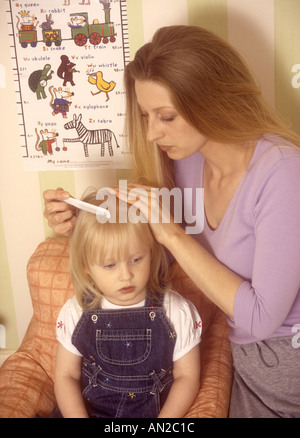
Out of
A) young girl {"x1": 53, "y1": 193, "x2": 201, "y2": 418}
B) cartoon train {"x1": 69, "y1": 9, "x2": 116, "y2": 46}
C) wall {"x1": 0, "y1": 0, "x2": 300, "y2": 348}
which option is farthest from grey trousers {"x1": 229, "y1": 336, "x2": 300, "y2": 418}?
cartoon train {"x1": 69, "y1": 9, "x2": 116, "y2": 46}

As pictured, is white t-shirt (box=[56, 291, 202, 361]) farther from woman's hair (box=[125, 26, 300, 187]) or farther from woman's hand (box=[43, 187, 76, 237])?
woman's hair (box=[125, 26, 300, 187])

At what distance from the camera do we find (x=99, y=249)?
40.8 inches

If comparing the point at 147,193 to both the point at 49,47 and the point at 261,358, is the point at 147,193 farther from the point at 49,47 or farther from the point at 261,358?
the point at 49,47

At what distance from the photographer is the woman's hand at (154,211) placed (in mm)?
1015

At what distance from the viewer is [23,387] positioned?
1.16 m

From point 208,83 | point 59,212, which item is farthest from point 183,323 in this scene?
point 208,83

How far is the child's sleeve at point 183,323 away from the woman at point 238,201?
0.10 m

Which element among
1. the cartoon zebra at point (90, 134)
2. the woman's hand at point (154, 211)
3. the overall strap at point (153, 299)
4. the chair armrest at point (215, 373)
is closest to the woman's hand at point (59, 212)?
the woman's hand at point (154, 211)

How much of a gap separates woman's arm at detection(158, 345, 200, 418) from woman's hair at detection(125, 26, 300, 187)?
1.57ft

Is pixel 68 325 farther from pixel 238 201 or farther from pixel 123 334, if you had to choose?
pixel 238 201

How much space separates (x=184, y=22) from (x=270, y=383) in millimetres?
914

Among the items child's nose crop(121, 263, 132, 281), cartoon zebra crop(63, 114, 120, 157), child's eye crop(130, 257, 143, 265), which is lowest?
child's nose crop(121, 263, 132, 281)

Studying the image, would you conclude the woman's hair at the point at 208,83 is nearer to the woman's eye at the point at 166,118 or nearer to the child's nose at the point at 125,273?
the woman's eye at the point at 166,118

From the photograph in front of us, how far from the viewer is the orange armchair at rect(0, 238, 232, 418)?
1105 mm
